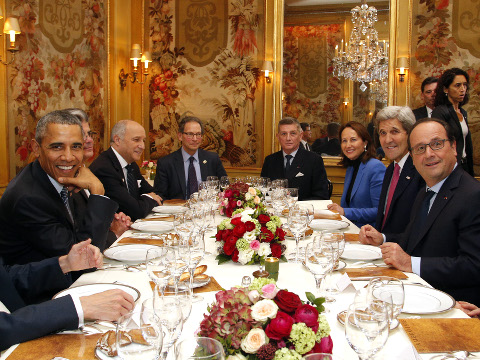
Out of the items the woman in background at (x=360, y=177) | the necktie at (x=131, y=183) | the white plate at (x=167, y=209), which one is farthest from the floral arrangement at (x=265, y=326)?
the necktie at (x=131, y=183)

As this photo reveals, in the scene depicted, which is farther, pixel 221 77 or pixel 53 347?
pixel 221 77

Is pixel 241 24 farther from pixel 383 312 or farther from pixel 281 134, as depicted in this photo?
pixel 383 312

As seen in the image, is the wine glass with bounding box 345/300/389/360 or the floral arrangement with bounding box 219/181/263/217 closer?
the wine glass with bounding box 345/300/389/360

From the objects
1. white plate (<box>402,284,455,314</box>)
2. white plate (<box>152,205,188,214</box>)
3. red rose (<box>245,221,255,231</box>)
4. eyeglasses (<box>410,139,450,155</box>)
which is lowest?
white plate (<box>152,205,188,214</box>)

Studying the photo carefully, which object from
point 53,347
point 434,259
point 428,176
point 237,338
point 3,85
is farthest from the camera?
point 3,85

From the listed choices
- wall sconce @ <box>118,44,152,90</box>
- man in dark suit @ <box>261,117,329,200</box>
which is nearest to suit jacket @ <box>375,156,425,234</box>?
man in dark suit @ <box>261,117,329,200</box>

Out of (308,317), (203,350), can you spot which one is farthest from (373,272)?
(203,350)

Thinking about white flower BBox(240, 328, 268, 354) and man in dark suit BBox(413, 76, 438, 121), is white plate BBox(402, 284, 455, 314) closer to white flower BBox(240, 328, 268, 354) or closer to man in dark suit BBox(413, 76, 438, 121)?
white flower BBox(240, 328, 268, 354)

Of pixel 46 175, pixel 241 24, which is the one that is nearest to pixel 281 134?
pixel 241 24

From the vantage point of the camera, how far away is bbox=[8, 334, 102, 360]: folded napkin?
128 centimetres

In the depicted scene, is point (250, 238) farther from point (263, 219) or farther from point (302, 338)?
point (302, 338)

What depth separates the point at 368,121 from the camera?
6.84 metres

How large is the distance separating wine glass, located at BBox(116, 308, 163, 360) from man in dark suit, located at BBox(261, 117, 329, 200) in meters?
4.30

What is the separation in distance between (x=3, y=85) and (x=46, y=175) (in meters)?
2.71
